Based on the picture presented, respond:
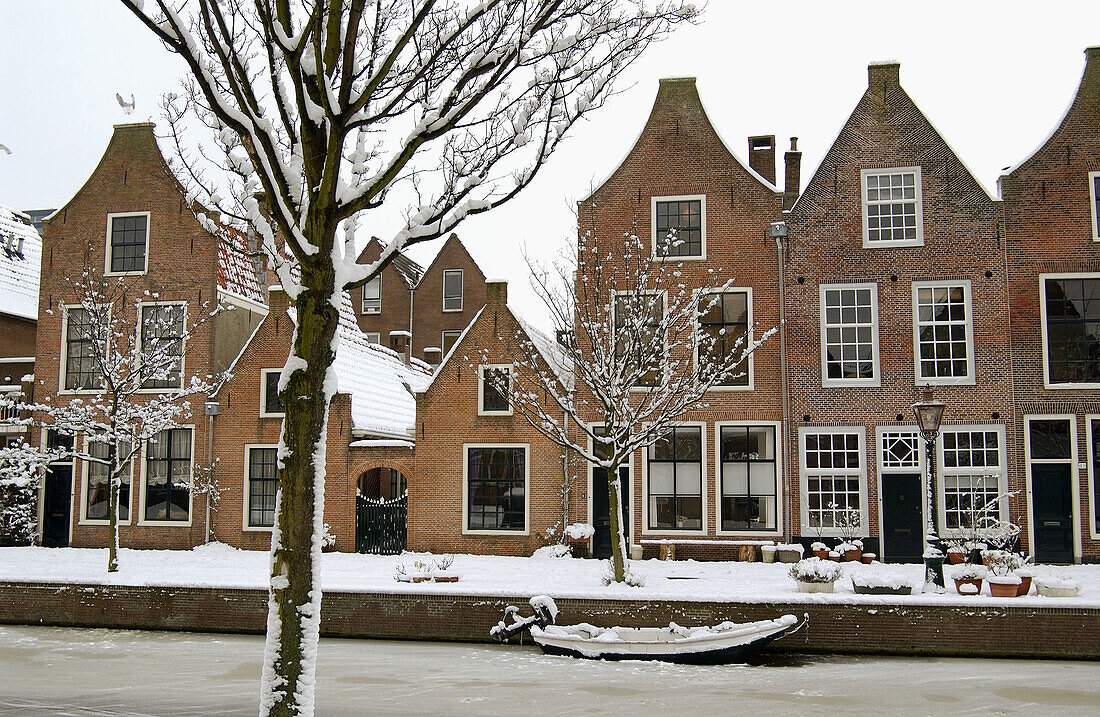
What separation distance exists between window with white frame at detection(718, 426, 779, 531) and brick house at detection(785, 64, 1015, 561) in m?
0.54

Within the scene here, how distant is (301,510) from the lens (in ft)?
20.0

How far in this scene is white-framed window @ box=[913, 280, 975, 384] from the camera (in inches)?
837

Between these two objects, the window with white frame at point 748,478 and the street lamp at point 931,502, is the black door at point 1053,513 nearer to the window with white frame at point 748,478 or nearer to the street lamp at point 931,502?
the window with white frame at point 748,478

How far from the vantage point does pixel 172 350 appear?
79.8 ft

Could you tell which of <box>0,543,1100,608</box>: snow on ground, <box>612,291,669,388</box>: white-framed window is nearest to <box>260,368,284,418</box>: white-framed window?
<box>0,543,1100,608</box>: snow on ground

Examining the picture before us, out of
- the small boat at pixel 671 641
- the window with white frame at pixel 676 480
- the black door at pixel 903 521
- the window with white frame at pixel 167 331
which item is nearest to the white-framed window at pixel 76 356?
the window with white frame at pixel 167 331

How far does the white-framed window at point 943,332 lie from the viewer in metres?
21.2

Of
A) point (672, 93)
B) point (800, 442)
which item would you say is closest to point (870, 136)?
point (672, 93)

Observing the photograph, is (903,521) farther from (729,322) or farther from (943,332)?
(729,322)

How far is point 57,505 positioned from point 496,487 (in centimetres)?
1228

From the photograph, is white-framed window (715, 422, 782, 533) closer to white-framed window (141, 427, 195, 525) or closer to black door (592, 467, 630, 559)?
black door (592, 467, 630, 559)

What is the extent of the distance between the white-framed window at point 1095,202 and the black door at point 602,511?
11951 mm

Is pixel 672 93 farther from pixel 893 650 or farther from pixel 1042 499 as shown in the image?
pixel 893 650

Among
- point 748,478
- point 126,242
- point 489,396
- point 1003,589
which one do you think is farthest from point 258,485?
point 1003,589
